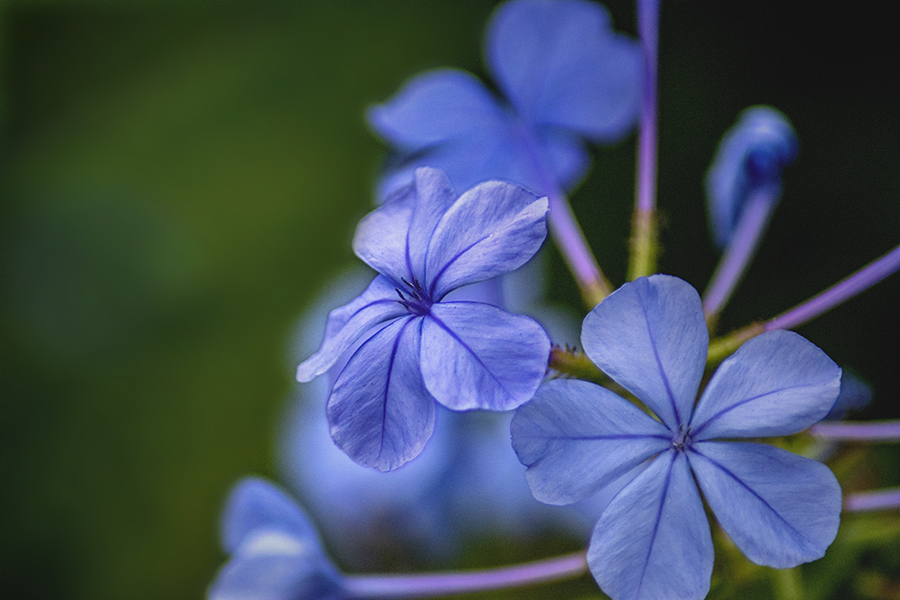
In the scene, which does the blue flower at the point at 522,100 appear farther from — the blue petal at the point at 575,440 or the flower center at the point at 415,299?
the blue petal at the point at 575,440

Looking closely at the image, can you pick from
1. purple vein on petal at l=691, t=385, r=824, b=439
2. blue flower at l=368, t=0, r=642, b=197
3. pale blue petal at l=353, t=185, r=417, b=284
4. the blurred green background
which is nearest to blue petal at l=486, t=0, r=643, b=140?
blue flower at l=368, t=0, r=642, b=197

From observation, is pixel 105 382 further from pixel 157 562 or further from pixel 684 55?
pixel 684 55

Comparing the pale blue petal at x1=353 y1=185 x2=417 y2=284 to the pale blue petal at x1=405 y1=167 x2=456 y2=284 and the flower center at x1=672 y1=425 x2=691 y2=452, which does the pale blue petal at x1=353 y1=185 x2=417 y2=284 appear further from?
the flower center at x1=672 y1=425 x2=691 y2=452

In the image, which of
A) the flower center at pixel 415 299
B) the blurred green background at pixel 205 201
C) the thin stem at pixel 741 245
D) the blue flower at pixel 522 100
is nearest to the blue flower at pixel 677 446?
the flower center at pixel 415 299

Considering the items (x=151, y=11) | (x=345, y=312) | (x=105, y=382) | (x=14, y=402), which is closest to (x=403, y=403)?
(x=345, y=312)

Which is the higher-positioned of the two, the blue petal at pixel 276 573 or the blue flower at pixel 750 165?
the blue flower at pixel 750 165

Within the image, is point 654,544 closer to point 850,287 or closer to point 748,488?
point 748,488

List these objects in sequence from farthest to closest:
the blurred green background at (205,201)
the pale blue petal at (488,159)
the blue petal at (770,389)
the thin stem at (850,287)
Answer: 1. the blurred green background at (205,201)
2. the pale blue petal at (488,159)
3. the thin stem at (850,287)
4. the blue petal at (770,389)
